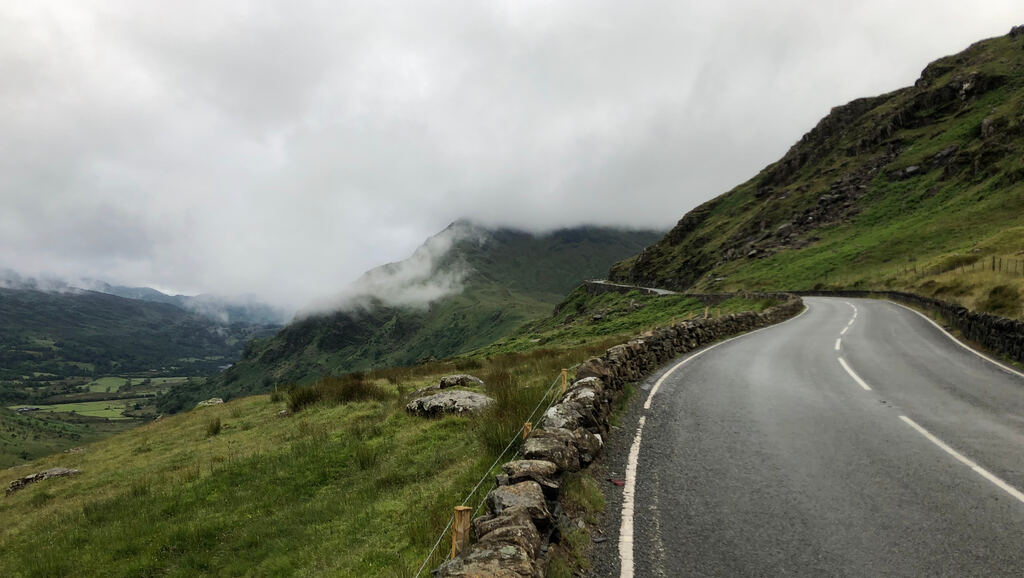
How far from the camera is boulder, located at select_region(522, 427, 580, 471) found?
24.3 feet

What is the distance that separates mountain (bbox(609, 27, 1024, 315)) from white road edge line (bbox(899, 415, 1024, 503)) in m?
20.6

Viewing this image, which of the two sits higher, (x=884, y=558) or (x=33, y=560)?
(x=884, y=558)

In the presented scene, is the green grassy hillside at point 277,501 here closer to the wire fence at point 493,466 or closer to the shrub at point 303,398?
the wire fence at point 493,466

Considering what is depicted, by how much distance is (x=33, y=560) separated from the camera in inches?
387

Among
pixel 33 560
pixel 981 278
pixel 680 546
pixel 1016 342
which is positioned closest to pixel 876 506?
pixel 680 546

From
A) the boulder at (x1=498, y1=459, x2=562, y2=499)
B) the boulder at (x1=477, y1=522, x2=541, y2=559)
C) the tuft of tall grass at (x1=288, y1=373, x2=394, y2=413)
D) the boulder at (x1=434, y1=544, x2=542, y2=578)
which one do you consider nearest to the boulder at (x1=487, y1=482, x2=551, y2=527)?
the boulder at (x1=498, y1=459, x2=562, y2=499)

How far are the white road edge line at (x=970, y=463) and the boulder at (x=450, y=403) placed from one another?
396 inches

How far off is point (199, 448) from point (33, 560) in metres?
7.90

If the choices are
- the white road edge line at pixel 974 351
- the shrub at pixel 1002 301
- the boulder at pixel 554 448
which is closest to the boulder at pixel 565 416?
the boulder at pixel 554 448

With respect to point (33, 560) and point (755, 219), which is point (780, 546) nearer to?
point (33, 560)

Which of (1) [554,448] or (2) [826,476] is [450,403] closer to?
(1) [554,448]

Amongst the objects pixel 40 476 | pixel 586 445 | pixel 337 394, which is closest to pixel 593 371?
pixel 586 445

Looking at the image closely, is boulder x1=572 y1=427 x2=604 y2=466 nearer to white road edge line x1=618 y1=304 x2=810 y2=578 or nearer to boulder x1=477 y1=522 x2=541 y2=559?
white road edge line x1=618 y1=304 x2=810 y2=578

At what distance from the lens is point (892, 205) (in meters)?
85.6
